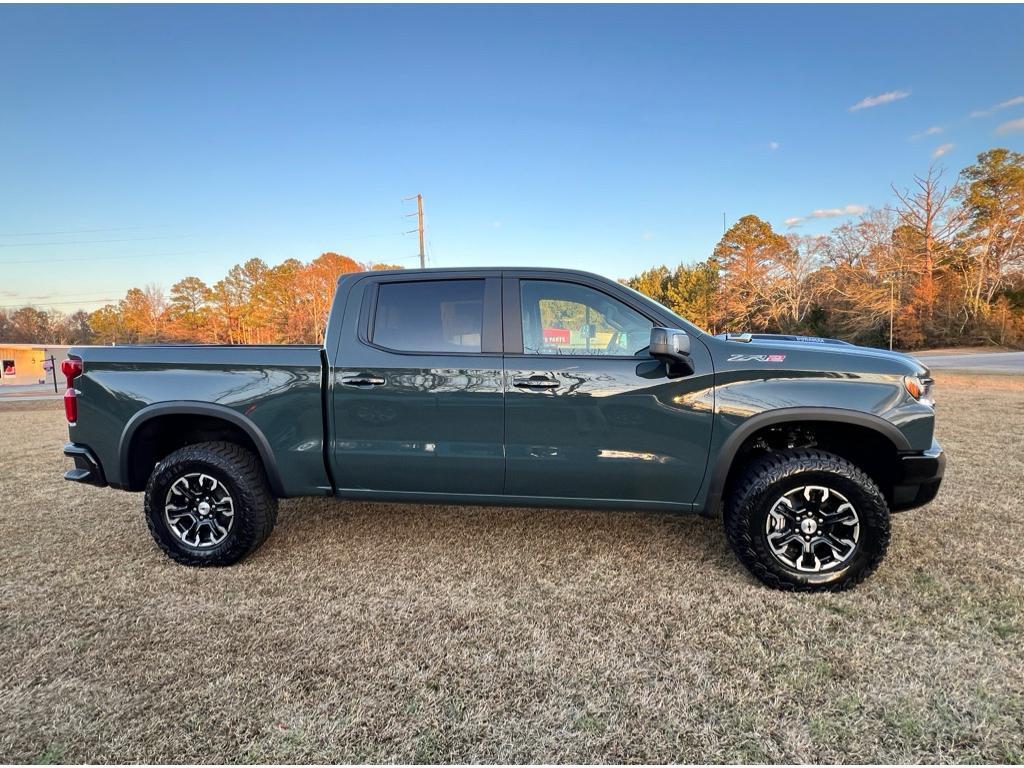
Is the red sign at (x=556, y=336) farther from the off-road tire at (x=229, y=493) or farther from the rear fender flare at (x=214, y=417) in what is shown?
the off-road tire at (x=229, y=493)

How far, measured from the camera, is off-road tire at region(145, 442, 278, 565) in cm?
314

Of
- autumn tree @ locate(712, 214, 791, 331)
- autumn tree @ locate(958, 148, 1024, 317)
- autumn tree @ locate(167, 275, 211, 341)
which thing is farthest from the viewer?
autumn tree @ locate(167, 275, 211, 341)

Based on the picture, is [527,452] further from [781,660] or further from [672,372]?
[781,660]

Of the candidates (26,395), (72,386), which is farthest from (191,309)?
(72,386)

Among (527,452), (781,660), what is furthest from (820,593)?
(527,452)

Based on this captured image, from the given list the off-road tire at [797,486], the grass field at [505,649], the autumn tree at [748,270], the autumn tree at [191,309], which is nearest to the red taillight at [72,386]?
the grass field at [505,649]

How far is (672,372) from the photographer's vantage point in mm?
2857

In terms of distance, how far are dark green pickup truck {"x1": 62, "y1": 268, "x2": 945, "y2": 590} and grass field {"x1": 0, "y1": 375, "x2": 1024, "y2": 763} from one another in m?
0.43

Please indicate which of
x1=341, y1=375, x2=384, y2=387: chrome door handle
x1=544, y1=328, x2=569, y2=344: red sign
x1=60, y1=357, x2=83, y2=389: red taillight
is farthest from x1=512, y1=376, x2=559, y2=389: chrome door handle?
x1=60, y1=357, x2=83, y2=389: red taillight

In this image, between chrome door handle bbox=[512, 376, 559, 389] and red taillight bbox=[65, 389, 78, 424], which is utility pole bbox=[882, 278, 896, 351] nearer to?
chrome door handle bbox=[512, 376, 559, 389]

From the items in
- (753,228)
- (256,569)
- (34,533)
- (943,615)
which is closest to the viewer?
(943,615)

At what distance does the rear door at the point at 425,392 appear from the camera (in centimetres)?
299

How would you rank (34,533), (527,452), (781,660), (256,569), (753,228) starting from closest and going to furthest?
(781,660), (527,452), (256,569), (34,533), (753,228)

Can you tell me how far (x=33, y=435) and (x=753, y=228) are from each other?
183 feet
